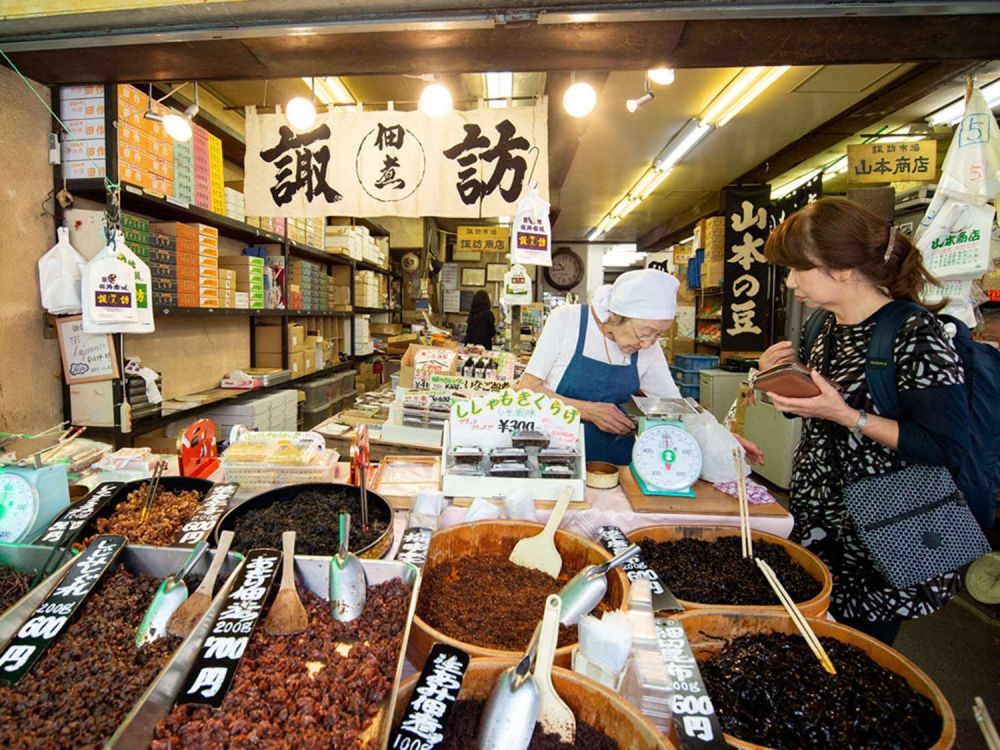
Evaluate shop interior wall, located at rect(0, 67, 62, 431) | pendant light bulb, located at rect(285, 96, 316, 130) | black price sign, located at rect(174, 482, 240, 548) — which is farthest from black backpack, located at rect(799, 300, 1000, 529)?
shop interior wall, located at rect(0, 67, 62, 431)

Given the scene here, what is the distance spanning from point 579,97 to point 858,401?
2.52m

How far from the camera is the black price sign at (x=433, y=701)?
2.52ft

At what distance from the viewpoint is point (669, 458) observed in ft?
6.47

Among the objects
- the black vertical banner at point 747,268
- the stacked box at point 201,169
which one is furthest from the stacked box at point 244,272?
the black vertical banner at point 747,268

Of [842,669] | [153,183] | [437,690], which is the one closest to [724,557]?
[842,669]

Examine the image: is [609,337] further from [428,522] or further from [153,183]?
[153,183]

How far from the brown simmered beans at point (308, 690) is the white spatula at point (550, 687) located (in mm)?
261

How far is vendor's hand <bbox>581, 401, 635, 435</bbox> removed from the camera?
2.55 m

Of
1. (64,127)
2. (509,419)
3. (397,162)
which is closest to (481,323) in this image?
(397,162)

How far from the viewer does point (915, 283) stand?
1.72 meters

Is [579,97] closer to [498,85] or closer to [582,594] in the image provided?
[498,85]

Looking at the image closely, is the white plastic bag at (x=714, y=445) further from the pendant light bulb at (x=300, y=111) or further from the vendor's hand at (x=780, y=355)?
the pendant light bulb at (x=300, y=111)

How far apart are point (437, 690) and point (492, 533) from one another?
70 centimetres

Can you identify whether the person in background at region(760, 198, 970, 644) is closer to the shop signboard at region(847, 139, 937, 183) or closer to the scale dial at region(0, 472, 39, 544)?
the scale dial at region(0, 472, 39, 544)
